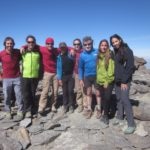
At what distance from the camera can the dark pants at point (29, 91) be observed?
13703 mm

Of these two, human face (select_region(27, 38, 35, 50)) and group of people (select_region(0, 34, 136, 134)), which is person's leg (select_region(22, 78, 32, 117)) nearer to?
group of people (select_region(0, 34, 136, 134))

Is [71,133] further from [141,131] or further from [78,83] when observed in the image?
[141,131]

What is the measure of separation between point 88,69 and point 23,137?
401 centimetres

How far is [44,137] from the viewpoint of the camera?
12.4 meters

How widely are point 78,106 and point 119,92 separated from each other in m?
2.71

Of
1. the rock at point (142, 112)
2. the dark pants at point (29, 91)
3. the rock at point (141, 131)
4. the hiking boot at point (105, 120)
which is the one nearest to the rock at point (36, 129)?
the dark pants at point (29, 91)

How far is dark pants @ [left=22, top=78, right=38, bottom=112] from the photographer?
13703 millimetres

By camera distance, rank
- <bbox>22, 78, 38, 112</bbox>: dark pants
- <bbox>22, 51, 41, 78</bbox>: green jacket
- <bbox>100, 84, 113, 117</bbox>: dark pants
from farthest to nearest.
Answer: <bbox>22, 78, 38, 112</bbox>: dark pants, <bbox>22, 51, 41, 78</bbox>: green jacket, <bbox>100, 84, 113, 117</bbox>: dark pants

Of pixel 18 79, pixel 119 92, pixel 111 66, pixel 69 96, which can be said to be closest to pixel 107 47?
pixel 111 66

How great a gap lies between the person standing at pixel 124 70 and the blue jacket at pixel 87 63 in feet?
4.29

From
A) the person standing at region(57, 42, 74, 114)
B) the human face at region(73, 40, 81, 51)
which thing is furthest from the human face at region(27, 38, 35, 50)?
the human face at region(73, 40, 81, 51)

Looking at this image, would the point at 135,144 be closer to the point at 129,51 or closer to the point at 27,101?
the point at 129,51

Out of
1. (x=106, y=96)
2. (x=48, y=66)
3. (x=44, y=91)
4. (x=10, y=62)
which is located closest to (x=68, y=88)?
(x=44, y=91)

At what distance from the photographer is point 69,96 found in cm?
1428
